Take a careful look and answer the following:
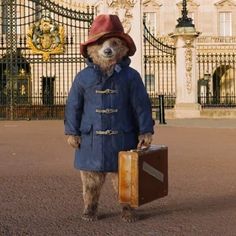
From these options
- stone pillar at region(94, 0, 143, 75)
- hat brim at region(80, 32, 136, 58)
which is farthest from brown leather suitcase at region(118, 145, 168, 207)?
stone pillar at region(94, 0, 143, 75)

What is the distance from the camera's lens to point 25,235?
4.30m

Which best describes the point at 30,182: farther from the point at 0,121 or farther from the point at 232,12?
the point at 232,12

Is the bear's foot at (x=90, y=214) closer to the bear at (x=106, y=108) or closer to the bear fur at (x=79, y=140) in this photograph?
the bear fur at (x=79, y=140)

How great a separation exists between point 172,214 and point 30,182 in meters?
2.35

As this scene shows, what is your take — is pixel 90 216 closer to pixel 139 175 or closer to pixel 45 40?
pixel 139 175

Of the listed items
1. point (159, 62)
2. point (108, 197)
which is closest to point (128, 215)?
point (108, 197)

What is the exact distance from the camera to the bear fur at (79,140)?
458 cm

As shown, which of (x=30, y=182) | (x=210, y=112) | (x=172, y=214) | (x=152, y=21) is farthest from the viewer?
(x=152, y=21)

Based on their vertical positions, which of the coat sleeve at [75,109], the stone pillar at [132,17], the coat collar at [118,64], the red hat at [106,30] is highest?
the stone pillar at [132,17]

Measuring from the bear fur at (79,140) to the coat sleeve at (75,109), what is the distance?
0.21ft

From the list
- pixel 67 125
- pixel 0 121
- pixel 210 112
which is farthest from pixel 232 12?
pixel 67 125

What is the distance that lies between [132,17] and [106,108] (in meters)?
15.2

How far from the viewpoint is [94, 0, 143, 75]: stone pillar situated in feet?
63.0

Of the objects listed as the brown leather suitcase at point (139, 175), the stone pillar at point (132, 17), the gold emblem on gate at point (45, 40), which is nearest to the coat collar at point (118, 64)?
the brown leather suitcase at point (139, 175)
